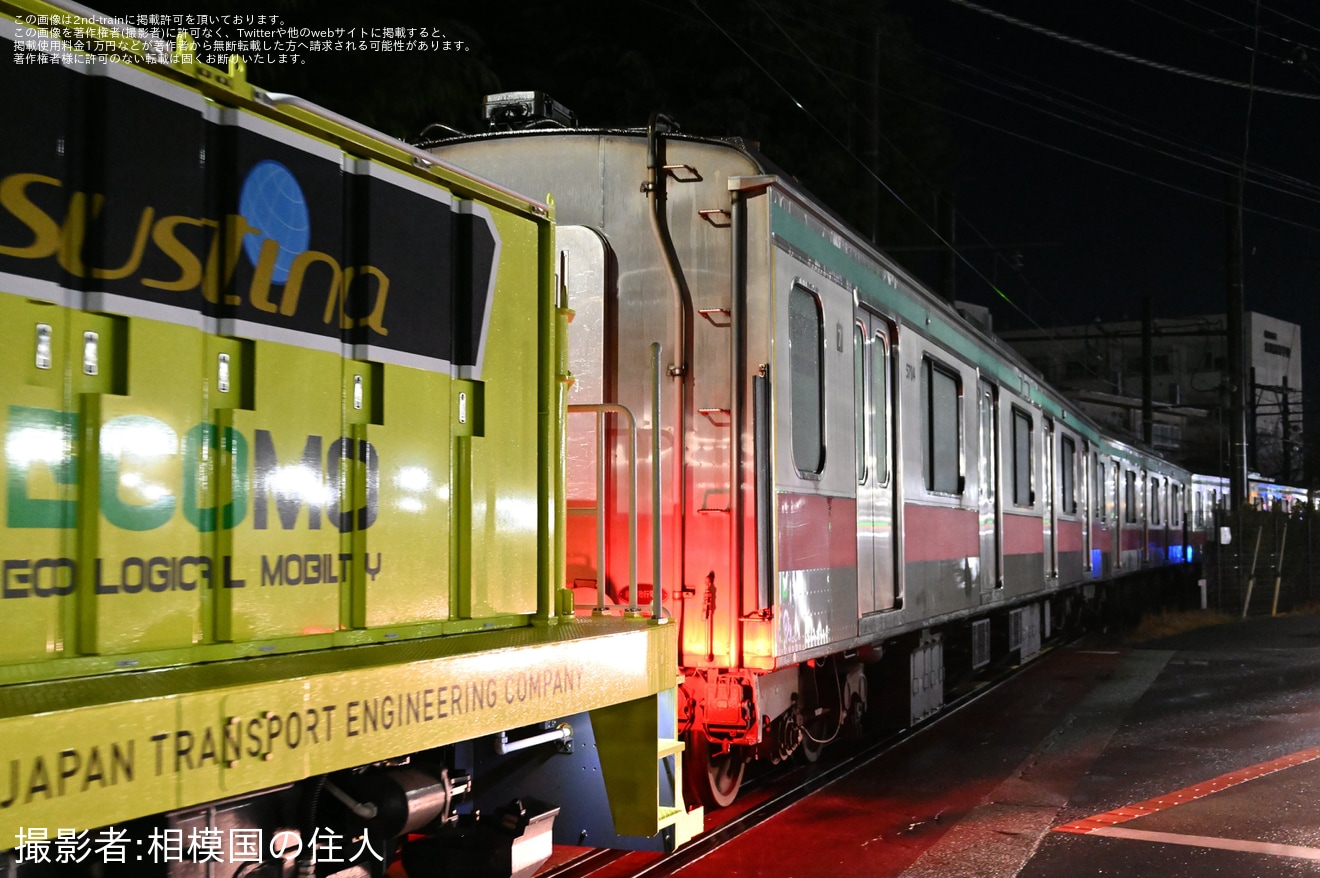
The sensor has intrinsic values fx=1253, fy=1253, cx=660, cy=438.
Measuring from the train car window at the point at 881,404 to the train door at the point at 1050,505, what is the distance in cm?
678

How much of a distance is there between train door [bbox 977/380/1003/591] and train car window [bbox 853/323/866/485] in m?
3.48

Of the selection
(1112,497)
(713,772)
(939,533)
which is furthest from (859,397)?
(1112,497)

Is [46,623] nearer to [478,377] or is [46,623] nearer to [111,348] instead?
[111,348]

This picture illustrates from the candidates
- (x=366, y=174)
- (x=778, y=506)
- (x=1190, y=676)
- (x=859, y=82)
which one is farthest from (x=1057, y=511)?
(x=366, y=174)

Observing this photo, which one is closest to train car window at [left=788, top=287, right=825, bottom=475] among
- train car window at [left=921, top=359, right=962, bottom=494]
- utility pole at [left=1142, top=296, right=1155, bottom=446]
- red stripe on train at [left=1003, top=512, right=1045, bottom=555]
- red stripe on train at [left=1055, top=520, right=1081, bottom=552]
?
train car window at [left=921, top=359, right=962, bottom=494]

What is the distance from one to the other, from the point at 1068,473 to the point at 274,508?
48.5ft

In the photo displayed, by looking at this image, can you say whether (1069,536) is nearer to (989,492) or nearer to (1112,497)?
(1112,497)

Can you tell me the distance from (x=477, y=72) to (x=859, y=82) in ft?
33.5

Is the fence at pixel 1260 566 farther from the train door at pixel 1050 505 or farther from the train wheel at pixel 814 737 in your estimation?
the train wheel at pixel 814 737

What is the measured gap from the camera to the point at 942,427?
10.0m

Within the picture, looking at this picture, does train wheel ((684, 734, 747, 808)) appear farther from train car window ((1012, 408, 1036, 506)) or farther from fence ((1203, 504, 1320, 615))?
fence ((1203, 504, 1320, 615))

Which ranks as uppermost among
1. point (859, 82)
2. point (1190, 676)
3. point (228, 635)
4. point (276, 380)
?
point (859, 82)

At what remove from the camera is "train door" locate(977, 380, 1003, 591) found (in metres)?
11.4

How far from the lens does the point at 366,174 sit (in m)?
3.97
